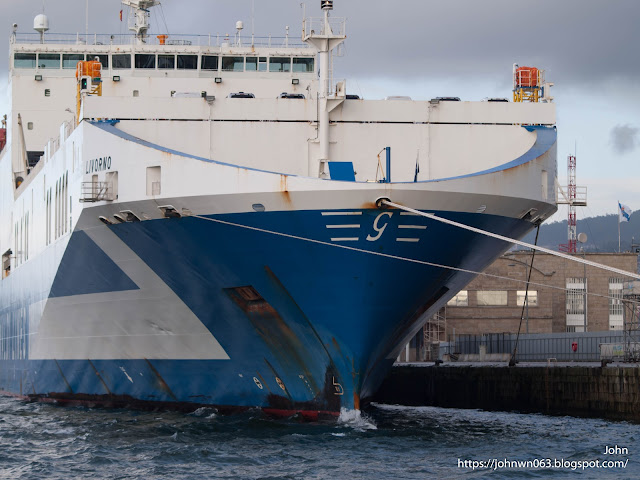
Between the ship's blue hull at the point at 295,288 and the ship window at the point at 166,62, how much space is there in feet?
35.7

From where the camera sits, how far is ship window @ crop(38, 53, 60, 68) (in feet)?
117

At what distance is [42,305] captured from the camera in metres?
30.3

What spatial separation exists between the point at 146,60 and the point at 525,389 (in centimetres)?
1587

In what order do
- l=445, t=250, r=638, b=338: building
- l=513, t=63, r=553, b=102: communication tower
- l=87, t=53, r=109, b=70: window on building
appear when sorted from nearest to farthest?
l=513, t=63, r=553, b=102: communication tower → l=87, t=53, r=109, b=70: window on building → l=445, t=250, r=638, b=338: building

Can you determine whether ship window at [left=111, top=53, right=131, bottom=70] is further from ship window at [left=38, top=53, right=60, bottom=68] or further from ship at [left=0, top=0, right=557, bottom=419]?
ship at [left=0, top=0, right=557, bottom=419]

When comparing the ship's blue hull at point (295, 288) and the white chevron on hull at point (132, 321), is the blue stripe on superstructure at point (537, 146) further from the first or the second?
the white chevron on hull at point (132, 321)

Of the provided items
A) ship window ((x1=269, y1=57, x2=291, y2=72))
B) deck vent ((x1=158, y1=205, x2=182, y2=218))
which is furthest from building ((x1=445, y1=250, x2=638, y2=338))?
deck vent ((x1=158, y1=205, x2=182, y2=218))

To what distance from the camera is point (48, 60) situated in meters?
35.8

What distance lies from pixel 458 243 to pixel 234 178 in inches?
192

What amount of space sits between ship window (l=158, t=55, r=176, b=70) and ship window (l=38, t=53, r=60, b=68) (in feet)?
11.9

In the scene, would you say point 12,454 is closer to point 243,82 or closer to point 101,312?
point 101,312

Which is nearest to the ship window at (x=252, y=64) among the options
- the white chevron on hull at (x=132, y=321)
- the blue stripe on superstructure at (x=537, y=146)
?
the white chevron on hull at (x=132, y=321)

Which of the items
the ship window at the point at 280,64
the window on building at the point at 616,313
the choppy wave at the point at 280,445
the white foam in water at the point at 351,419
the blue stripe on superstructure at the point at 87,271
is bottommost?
the choppy wave at the point at 280,445

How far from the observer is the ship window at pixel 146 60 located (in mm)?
34938
